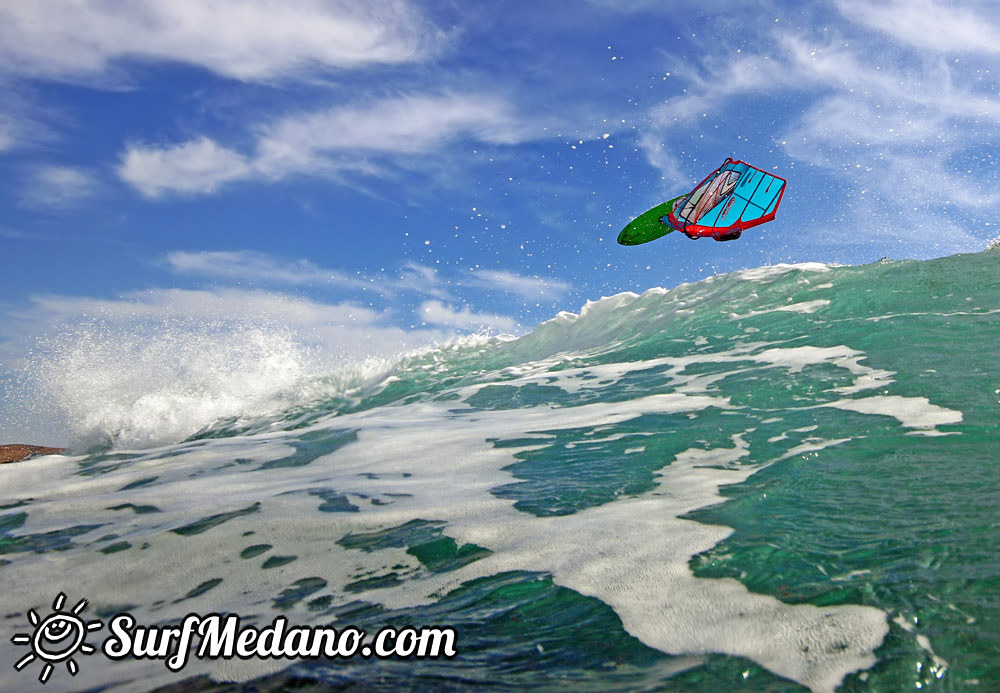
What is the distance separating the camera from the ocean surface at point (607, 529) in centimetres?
238

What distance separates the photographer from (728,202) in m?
11.6

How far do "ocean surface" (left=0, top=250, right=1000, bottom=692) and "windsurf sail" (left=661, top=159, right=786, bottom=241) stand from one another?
240cm

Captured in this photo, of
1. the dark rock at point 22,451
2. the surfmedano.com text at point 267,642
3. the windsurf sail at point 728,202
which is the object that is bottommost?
the surfmedano.com text at point 267,642

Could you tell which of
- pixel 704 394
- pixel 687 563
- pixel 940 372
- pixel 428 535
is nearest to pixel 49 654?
pixel 428 535

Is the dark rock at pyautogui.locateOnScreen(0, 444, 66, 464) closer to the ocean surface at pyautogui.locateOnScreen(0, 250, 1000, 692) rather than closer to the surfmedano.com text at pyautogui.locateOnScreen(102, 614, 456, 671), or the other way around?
the ocean surface at pyautogui.locateOnScreen(0, 250, 1000, 692)

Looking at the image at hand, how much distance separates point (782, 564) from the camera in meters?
3.02

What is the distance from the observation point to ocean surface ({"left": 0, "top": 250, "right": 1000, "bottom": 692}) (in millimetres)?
2377

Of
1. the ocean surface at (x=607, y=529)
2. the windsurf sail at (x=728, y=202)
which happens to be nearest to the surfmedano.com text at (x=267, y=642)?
the ocean surface at (x=607, y=529)

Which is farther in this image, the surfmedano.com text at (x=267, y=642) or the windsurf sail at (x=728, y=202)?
the windsurf sail at (x=728, y=202)

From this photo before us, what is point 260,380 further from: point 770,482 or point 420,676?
point 420,676

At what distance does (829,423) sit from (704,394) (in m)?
1.98

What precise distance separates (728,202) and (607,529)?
364 inches

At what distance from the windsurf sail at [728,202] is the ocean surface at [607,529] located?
2.40 meters

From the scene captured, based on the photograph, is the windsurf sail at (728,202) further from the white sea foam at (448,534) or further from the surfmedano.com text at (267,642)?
the surfmedano.com text at (267,642)
